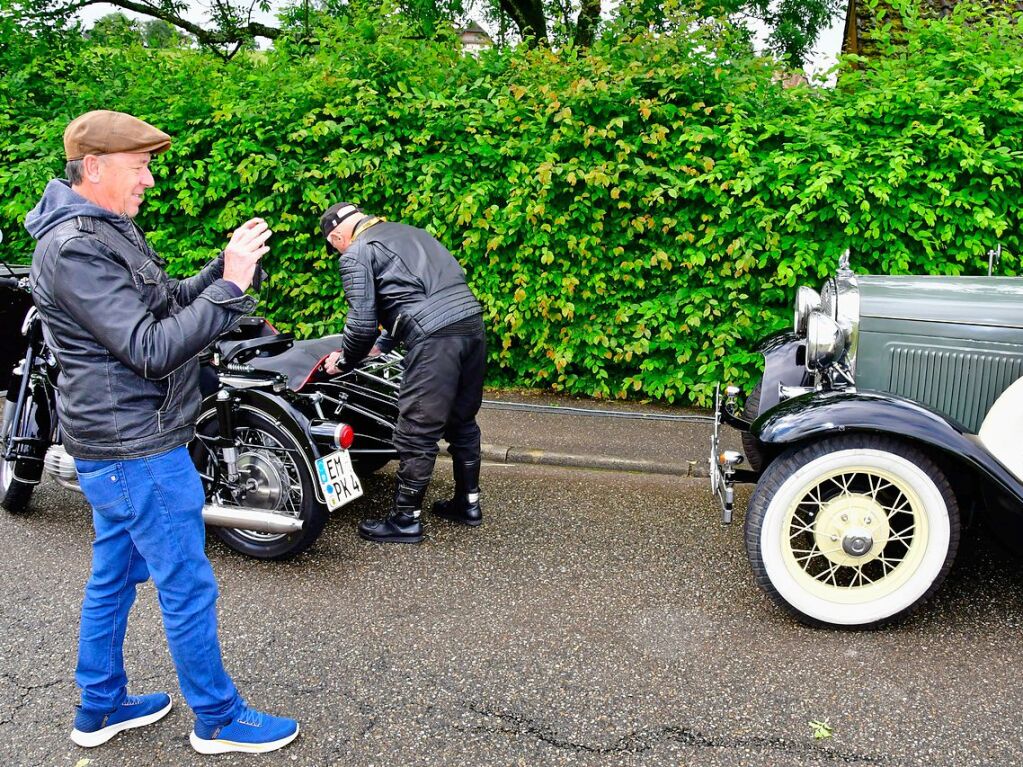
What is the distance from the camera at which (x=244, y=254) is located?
235 cm

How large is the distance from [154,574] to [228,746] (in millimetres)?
603

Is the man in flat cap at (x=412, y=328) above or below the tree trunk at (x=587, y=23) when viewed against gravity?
below

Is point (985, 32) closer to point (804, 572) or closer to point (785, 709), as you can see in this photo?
point (804, 572)

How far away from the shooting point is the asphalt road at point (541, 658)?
2588 mm

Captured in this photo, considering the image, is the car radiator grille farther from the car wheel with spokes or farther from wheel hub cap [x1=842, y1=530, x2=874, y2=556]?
wheel hub cap [x1=842, y1=530, x2=874, y2=556]

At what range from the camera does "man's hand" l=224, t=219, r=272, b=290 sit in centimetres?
231

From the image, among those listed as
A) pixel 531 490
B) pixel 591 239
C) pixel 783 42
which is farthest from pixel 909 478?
pixel 783 42

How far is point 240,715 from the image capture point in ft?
8.35

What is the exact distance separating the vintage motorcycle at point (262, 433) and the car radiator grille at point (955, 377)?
2.43 meters

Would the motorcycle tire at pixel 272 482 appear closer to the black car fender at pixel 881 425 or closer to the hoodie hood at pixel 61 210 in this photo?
the hoodie hood at pixel 61 210

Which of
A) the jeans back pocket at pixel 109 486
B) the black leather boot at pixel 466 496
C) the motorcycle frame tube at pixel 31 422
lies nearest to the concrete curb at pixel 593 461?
the black leather boot at pixel 466 496

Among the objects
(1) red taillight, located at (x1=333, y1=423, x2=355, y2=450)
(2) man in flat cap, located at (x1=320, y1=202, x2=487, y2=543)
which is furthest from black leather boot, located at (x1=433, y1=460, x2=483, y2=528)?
(1) red taillight, located at (x1=333, y1=423, x2=355, y2=450)

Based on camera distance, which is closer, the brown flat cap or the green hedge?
the brown flat cap

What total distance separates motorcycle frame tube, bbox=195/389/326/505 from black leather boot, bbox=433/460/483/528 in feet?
2.82
